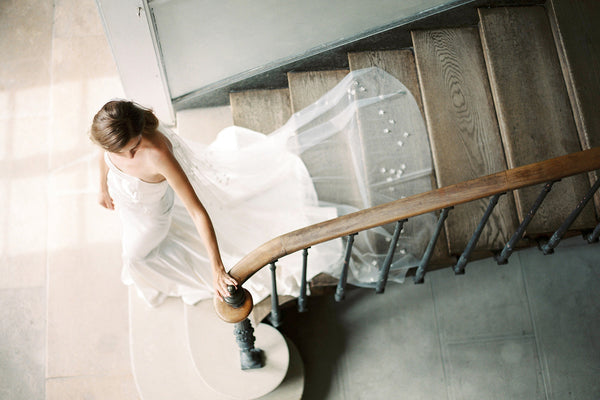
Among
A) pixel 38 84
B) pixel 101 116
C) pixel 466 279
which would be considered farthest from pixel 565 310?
pixel 38 84

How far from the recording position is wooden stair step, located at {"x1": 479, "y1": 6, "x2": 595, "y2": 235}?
244 cm

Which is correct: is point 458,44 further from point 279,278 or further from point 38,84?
point 38,84

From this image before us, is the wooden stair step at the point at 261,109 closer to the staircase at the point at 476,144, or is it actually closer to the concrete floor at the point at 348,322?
the staircase at the point at 476,144

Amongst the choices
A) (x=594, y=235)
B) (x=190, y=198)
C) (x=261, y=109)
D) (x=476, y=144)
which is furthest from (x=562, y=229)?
(x=261, y=109)

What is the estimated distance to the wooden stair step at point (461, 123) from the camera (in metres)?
2.51

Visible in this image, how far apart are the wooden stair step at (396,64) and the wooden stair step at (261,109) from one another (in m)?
0.50

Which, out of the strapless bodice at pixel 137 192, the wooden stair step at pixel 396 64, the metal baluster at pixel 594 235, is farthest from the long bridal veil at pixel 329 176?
the metal baluster at pixel 594 235

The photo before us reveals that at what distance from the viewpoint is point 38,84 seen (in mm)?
3490

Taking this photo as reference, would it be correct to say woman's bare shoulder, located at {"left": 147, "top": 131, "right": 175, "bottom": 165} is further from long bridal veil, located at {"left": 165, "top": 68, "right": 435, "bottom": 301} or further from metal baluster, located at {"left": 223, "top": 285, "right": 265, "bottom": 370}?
metal baluster, located at {"left": 223, "top": 285, "right": 265, "bottom": 370}

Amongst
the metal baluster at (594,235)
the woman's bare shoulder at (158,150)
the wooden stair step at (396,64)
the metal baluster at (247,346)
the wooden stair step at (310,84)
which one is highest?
the woman's bare shoulder at (158,150)

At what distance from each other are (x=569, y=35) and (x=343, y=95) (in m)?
1.25

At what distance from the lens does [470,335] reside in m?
2.90

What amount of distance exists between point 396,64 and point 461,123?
21.4 inches

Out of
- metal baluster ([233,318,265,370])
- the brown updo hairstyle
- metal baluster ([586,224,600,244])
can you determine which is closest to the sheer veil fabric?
metal baluster ([233,318,265,370])
